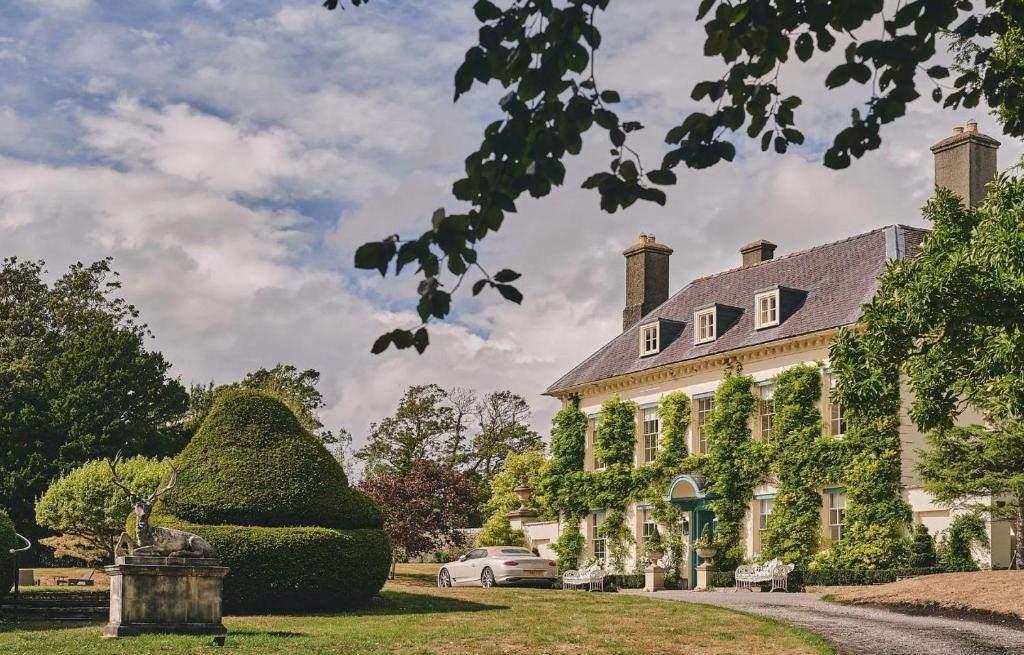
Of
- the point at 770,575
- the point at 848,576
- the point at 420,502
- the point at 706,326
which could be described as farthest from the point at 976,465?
the point at 420,502

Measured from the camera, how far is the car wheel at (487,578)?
31.3 m

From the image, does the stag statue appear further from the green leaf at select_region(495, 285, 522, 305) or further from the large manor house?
the large manor house

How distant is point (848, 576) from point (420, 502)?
1576 centimetres

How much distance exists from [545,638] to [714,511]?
1730cm

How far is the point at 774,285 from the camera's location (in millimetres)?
35938

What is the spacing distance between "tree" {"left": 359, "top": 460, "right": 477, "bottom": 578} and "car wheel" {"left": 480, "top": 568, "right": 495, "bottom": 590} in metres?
9.86

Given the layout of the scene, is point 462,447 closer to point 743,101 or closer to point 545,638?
point 545,638

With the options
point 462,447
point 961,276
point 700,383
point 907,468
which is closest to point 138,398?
point 462,447

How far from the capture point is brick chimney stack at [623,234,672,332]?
4206cm

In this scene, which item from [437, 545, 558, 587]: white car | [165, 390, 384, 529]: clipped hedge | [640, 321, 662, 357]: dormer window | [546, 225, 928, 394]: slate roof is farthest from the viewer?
[640, 321, 662, 357]: dormer window

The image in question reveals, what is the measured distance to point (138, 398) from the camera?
49.7 meters

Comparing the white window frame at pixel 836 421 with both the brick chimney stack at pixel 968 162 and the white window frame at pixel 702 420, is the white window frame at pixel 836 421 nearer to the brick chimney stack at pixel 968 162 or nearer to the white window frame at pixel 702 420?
the white window frame at pixel 702 420

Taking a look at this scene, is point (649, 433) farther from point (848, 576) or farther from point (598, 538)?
point (848, 576)

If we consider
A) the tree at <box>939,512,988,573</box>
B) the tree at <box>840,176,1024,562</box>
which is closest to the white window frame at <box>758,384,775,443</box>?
the tree at <box>939,512,988,573</box>
